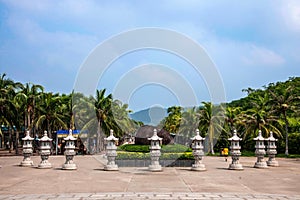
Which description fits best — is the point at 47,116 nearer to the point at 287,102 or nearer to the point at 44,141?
the point at 44,141

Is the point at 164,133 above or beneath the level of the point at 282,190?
above

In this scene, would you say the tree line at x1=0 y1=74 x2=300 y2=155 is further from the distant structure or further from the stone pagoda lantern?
the stone pagoda lantern

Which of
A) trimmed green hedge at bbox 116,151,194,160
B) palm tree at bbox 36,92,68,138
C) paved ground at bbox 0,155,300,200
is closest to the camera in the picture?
paved ground at bbox 0,155,300,200

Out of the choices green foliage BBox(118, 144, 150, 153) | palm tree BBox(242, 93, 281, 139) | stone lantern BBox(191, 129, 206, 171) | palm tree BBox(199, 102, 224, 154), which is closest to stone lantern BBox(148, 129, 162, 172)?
stone lantern BBox(191, 129, 206, 171)

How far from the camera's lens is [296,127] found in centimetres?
4341

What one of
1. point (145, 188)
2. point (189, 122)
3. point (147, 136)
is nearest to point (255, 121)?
point (189, 122)

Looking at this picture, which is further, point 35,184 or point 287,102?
point 287,102

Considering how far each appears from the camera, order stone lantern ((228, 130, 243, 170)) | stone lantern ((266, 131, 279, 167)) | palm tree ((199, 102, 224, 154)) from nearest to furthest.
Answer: stone lantern ((228, 130, 243, 170)) → stone lantern ((266, 131, 279, 167)) → palm tree ((199, 102, 224, 154))

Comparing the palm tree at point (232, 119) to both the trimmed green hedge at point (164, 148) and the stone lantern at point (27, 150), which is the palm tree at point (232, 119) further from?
the stone lantern at point (27, 150)

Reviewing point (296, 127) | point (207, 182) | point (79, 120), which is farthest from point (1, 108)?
point (296, 127)

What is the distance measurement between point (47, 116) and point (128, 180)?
26.8m

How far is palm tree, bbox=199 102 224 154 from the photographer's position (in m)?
42.9

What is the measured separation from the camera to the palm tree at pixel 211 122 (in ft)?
141

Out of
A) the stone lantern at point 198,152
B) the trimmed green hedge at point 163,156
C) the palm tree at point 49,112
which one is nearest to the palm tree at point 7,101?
the palm tree at point 49,112
